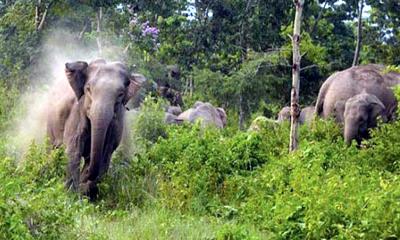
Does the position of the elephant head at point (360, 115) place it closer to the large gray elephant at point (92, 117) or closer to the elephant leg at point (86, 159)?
the large gray elephant at point (92, 117)

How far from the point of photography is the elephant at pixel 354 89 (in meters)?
13.6

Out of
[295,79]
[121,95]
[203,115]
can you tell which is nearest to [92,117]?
[121,95]

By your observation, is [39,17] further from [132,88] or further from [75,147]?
[75,147]

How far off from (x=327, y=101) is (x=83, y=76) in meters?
5.72

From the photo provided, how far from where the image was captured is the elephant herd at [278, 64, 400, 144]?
12281mm

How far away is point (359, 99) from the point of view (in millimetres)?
12578

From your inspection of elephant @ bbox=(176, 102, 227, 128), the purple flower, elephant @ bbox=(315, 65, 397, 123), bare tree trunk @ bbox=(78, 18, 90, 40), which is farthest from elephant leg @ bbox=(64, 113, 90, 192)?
bare tree trunk @ bbox=(78, 18, 90, 40)

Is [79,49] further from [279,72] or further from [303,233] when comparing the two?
[303,233]

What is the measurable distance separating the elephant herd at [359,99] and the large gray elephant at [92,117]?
3.73 meters

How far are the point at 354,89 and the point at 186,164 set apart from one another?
528 cm

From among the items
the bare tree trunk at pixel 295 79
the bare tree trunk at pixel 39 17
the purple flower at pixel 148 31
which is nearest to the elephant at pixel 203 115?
the purple flower at pixel 148 31

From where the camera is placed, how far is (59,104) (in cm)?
1015

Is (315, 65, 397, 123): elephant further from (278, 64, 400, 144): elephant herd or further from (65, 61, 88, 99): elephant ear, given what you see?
(65, 61, 88, 99): elephant ear

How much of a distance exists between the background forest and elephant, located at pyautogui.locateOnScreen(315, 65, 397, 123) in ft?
4.49
